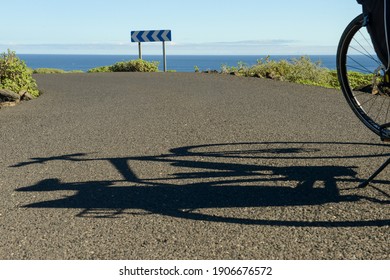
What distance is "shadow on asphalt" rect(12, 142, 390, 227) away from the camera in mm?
4312

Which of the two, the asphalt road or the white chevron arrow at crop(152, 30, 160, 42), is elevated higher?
the white chevron arrow at crop(152, 30, 160, 42)

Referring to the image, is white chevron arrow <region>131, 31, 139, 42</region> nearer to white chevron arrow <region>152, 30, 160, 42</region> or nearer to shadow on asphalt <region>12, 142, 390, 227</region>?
white chevron arrow <region>152, 30, 160, 42</region>

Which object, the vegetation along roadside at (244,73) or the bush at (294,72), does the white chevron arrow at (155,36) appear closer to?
the vegetation along roadside at (244,73)

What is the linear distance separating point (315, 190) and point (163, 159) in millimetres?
2036

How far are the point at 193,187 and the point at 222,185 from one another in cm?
28

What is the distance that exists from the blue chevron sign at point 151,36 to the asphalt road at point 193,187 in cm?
1656

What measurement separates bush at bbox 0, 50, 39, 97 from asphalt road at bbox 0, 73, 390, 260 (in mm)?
3162

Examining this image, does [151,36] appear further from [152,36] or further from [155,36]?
[155,36]

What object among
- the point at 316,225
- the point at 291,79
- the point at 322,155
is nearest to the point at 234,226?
the point at 316,225

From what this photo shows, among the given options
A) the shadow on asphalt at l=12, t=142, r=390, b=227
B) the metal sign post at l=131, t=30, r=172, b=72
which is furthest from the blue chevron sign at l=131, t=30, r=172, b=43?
the shadow on asphalt at l=12, t=142, r=390, b=227

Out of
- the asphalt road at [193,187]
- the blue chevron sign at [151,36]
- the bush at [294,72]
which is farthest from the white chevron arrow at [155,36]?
the asphalt road at [193,187]

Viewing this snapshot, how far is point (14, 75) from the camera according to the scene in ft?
42.8

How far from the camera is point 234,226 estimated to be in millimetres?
3912

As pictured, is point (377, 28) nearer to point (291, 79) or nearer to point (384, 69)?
point (384, 69)
